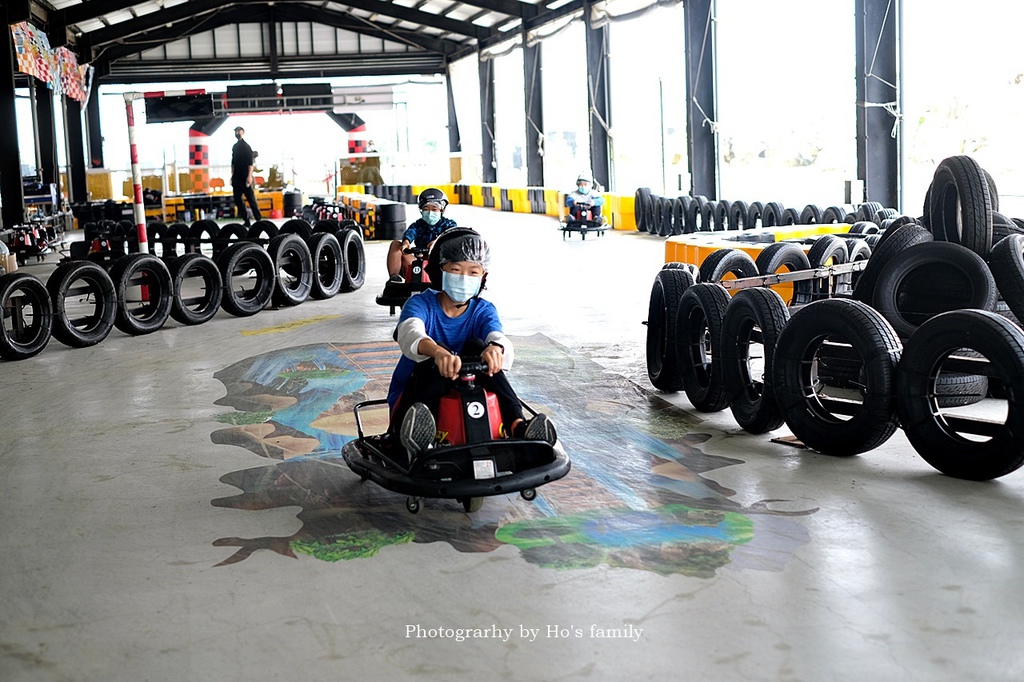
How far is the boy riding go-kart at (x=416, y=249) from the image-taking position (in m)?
7.42

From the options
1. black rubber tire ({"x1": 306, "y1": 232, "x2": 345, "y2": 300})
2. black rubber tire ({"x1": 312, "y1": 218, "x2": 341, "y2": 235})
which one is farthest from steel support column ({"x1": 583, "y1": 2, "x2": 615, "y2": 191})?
black rubber tire ({"x1": 306, "y1": 232, "x2": 345, "y2": 300})

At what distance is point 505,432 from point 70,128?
1015 inches

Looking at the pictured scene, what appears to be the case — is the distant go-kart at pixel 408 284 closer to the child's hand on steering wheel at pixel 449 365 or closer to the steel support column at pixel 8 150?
the child's hand on steering wheel at pixel 449 365

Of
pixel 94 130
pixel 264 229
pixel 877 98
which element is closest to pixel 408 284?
pixel 264 229

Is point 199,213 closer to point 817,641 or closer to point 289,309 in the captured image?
point 289,309

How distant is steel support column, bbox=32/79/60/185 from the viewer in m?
20.9

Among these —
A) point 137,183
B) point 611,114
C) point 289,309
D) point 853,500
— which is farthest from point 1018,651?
point 611,114

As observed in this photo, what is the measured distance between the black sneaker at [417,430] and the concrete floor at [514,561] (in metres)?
0.28

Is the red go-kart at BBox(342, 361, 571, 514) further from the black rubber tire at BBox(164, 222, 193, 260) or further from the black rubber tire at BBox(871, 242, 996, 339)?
the black rubber tire at BBox(164, 222, 193, 260)

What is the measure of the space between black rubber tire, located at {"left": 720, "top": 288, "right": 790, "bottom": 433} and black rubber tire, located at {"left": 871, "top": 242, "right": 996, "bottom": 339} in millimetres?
831

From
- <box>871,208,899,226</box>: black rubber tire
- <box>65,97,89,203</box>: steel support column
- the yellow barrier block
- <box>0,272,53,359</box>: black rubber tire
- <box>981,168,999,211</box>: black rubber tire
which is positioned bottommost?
<box>0,272,53,359</box>: black rubber tire

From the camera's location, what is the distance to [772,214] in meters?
12.4

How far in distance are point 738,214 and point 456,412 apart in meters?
10.7

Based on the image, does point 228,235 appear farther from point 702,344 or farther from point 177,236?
point 702,344
